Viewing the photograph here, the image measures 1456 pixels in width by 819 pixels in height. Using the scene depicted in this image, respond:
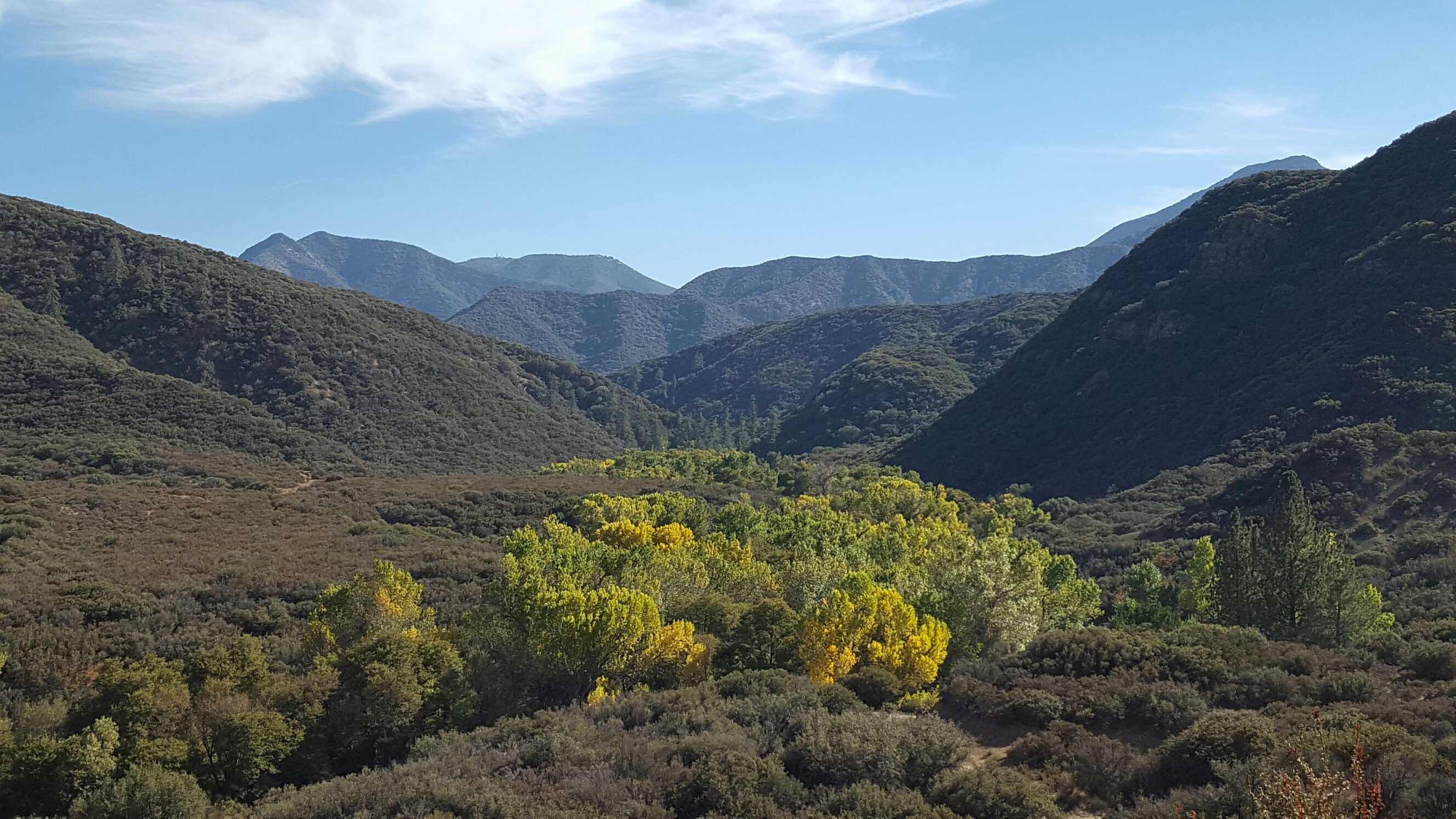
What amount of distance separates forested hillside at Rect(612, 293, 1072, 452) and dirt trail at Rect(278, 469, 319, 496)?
74630mm

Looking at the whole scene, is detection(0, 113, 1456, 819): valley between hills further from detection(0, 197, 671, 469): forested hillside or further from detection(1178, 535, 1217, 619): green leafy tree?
detection(0, 197, 671, 469): forested hillside

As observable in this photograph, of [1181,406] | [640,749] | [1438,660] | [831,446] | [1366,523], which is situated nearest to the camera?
[640,749]

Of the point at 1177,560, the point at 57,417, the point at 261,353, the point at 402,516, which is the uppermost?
the point at 261,353

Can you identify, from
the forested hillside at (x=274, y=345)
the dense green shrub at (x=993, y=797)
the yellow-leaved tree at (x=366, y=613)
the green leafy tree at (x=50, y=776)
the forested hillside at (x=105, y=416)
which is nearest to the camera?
the dense green shrub at (x=993, y=797)

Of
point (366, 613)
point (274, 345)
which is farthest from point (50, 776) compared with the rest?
point (274, 345)

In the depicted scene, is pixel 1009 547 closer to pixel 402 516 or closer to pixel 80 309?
pixel 402 516

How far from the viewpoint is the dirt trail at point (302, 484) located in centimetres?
5088

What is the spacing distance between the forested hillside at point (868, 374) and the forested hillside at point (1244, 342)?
2684cm

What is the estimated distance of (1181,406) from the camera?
7581 centimetres

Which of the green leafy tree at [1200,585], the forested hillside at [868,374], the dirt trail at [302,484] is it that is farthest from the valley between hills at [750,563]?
the forested hillside at [868,374]

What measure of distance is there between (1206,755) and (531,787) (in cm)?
890

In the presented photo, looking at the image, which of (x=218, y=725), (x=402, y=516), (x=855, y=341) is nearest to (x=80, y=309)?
(x=402, y=516)

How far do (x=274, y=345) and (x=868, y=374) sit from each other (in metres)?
84.5

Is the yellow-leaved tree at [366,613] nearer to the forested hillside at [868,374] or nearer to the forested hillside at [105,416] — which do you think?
the forested hillside at [105,416]
